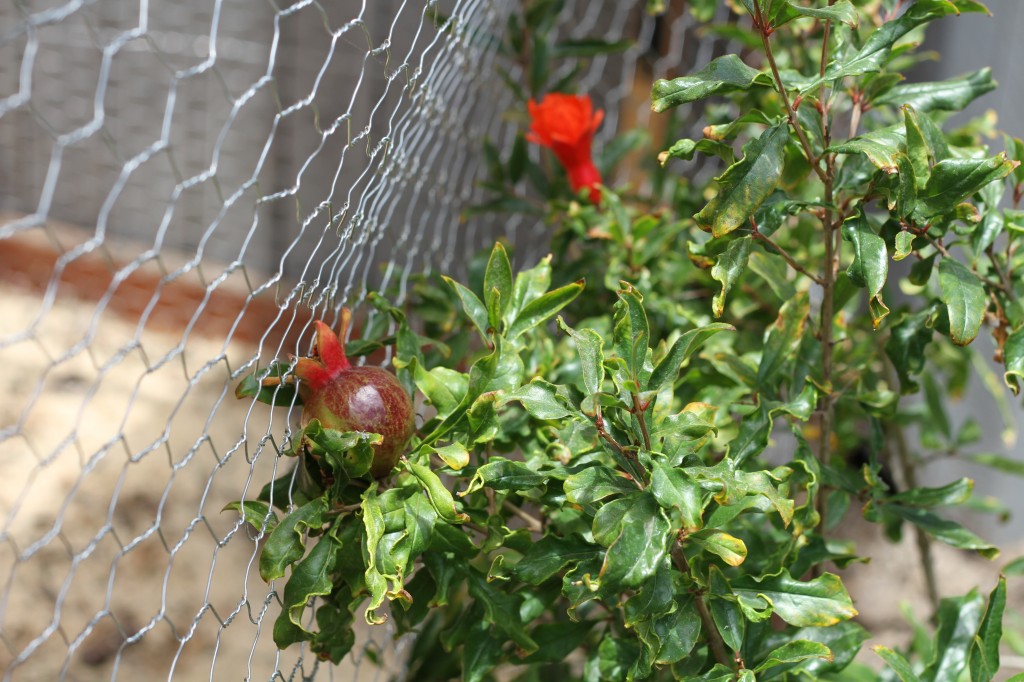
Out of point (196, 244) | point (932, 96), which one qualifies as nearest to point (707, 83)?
point (932, 96)

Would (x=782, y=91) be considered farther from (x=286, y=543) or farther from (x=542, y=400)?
(x=286, y=543)

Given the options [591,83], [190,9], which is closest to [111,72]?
[190,9]

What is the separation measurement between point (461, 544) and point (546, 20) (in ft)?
2.67

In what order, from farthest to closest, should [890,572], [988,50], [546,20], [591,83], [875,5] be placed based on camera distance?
[591,83], [890,572], [988,50], [546,20], [875,5]

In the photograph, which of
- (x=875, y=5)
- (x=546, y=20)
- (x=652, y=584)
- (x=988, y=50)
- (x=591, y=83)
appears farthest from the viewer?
(x=591, y=83)

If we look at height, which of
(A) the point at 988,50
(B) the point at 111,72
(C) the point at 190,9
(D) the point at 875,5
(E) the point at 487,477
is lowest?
(B) the point at 111,72

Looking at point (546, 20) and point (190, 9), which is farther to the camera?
point (190, 9)

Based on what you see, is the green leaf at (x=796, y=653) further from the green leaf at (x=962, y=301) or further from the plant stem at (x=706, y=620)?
the green leaf at (x=962, y=301)

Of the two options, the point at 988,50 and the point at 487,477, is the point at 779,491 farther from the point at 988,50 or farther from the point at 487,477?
the point at 988,50

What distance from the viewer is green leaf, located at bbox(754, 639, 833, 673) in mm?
649

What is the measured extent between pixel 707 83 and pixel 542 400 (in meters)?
0.26

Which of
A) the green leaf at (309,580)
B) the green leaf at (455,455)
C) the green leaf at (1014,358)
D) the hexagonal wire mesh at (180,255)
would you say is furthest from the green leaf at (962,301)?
the hexagonal wire mesh at (180,255)

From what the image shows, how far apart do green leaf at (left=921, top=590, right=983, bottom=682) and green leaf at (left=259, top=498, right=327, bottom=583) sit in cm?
53

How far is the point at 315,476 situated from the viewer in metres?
0.69
